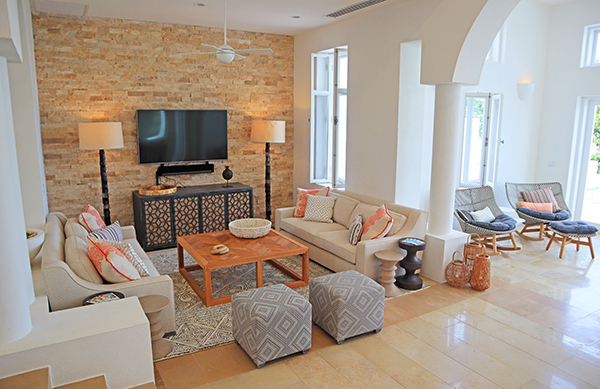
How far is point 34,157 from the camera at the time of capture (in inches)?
178

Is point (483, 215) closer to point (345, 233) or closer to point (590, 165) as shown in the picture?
point (345, 233)

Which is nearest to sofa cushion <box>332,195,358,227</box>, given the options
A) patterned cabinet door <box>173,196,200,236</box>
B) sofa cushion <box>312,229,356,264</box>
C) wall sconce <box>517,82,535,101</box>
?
sofa cushion <box>312,229,356,264</box>

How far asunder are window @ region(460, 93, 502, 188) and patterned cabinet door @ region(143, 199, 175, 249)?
195 inches

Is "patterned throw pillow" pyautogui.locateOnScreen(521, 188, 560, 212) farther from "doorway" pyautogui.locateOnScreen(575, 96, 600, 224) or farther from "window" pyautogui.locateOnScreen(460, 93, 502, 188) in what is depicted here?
"doorway" pyautogui.locateOnScreen(575, 96, 600, 224)

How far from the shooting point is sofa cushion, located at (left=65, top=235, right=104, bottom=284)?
3521 millimetres

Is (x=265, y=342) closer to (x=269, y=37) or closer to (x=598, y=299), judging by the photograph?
(x=598, y=299)

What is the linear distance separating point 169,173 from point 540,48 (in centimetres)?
669

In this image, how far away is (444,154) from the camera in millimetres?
4957

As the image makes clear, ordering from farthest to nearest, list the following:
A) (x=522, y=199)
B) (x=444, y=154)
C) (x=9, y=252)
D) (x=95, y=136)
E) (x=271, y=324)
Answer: (x=522, y=199) → (x=95, y=136) → (x=444, y=154) → (x=271, y=324) → (x=9, y=252)

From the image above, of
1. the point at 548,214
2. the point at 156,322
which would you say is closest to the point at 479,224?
the point at 548,214

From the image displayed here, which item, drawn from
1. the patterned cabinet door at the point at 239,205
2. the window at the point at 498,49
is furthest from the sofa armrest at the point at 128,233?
the window at the point at 498,49

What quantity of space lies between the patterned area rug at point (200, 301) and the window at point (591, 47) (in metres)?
5.21

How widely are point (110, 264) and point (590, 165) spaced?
25.6 feet

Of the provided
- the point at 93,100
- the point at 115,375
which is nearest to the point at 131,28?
the point at 93,100
